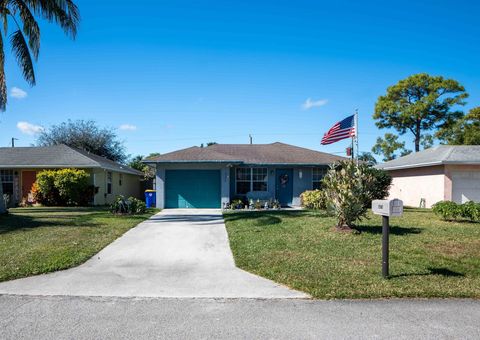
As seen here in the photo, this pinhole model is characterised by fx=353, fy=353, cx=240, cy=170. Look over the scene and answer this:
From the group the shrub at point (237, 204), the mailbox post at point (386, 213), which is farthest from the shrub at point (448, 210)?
the shrub at point (237, 204)

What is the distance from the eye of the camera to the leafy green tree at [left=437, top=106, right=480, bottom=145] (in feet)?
110

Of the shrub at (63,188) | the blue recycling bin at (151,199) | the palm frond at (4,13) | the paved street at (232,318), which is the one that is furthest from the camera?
the blue recycling bin at (151,199)

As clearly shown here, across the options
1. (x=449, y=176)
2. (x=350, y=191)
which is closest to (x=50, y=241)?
(x=350, y=191)

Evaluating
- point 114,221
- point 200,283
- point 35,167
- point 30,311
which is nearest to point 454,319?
point 200,283

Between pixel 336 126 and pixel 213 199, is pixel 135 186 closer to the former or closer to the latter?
pixel 213 199

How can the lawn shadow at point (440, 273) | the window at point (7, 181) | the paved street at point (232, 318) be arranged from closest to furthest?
1. the paved street at point (232, 318)
2. the lawn shadow at point (440, 273)
3. the window at point (7, 181)

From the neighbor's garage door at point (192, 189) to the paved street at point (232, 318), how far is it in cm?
1408

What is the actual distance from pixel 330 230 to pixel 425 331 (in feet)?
19.8

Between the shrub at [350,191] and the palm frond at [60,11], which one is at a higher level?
the palm frond at [60,11]

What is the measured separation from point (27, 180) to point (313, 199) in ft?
55.6

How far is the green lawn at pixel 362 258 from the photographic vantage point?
5.27 m

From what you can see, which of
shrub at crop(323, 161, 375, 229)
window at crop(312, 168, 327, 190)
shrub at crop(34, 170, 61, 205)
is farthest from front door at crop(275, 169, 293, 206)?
shrub at crop(34, 170, 61, 205)

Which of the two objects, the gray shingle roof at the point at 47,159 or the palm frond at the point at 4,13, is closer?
the palm frond at the point at 4,13

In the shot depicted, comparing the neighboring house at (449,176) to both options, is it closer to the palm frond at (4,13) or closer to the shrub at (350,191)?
the shrub at (350,191)
